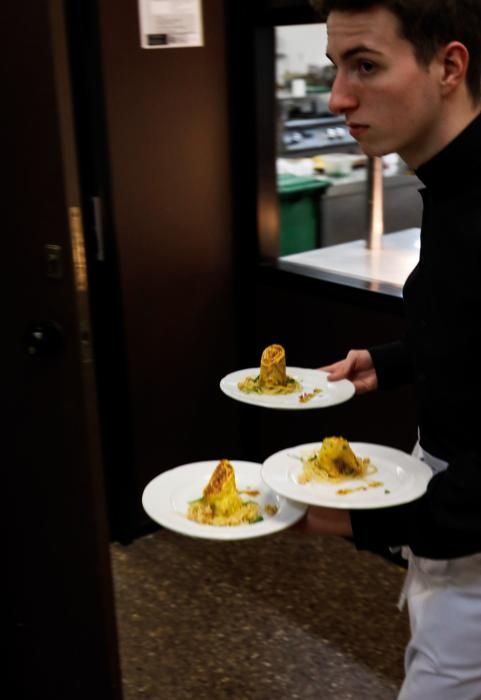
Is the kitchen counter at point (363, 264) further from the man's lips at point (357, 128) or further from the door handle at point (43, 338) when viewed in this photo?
the man's lips at point (357, 128)

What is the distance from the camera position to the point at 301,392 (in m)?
1.54

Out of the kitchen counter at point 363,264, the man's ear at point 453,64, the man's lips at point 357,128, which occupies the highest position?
the man's ear at point 453,64

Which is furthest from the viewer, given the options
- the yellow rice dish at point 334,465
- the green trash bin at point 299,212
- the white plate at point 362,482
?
the green trash bin at point 299,212

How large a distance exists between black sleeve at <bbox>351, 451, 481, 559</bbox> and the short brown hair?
51 cm

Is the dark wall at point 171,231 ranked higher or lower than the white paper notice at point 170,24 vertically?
lower

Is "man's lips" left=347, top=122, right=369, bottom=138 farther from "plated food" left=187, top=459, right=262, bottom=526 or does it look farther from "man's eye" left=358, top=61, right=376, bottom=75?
"plated food" left=187, top=459, right=262, bottom=526

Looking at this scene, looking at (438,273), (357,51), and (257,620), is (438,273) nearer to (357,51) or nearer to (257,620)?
(357,51)

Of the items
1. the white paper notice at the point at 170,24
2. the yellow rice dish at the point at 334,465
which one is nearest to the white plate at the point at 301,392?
the yellow rice dish at the point at 334,465

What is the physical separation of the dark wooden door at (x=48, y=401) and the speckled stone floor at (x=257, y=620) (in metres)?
0.43

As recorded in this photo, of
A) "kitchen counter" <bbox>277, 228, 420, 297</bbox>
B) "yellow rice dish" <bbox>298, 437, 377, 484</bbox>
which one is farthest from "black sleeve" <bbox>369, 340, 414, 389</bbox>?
"kitchen counter" <bbox>277, 228, 420, 297</bbox>

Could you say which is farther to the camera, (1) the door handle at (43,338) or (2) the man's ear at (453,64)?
(1) the door handle at (43,338)

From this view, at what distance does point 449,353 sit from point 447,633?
42 cm

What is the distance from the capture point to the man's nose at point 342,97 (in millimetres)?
1103

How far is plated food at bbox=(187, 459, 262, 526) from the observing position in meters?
1.24
